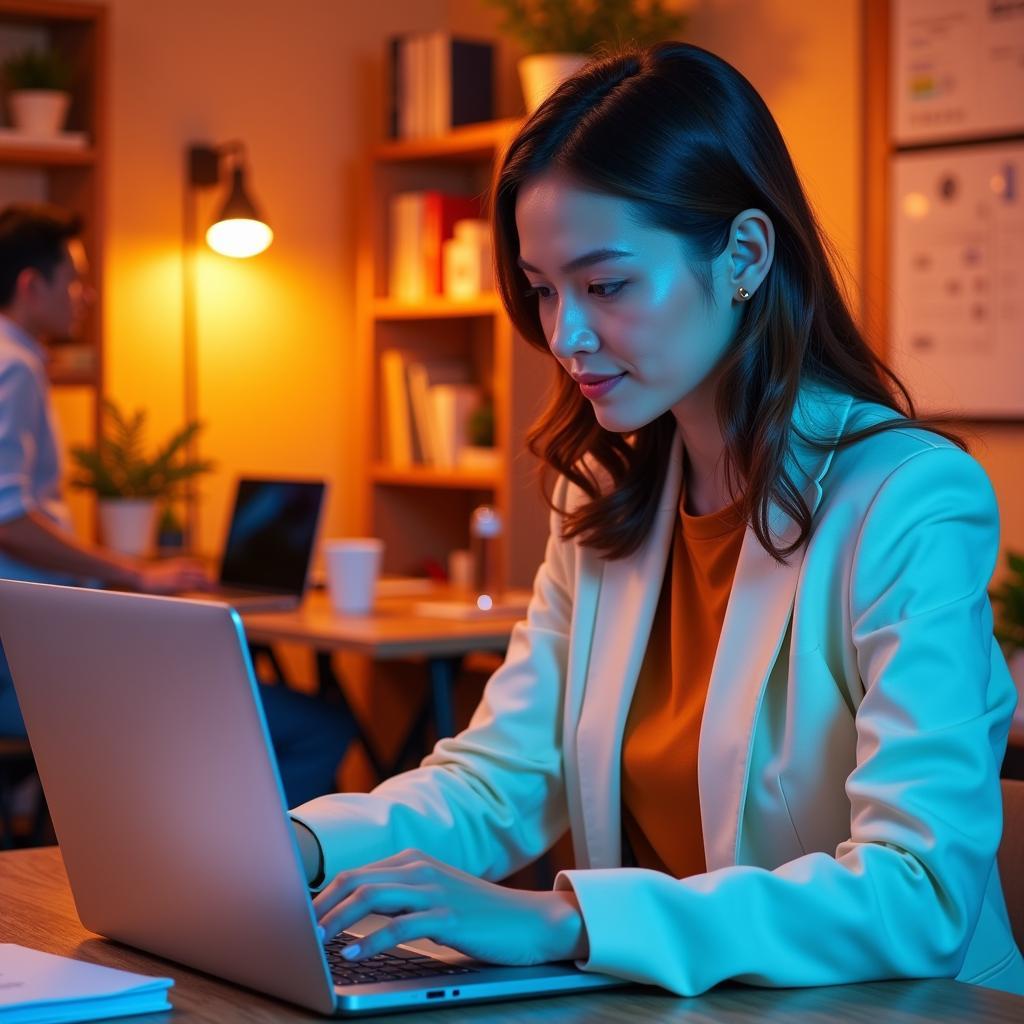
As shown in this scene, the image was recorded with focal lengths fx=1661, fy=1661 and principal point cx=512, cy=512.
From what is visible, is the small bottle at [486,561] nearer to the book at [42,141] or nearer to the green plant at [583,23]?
the green plant at [583,23]

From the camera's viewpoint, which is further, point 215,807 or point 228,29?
point 228,29

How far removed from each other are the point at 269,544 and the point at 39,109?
135cm

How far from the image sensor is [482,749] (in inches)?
62.3

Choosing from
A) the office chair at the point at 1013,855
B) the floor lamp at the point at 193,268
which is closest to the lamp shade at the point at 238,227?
the floor lamp at the point at 193,268

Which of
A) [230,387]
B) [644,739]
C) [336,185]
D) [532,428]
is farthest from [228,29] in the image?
[644,739]

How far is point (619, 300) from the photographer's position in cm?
138

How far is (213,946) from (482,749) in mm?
508

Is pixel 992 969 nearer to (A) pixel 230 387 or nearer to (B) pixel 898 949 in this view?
(B) pixel 898 949

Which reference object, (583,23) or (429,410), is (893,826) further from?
(429,410)

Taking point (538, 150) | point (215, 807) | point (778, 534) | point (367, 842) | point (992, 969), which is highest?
point (538, 150)

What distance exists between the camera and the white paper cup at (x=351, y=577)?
3.49 metres

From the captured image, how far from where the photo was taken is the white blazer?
1139mm

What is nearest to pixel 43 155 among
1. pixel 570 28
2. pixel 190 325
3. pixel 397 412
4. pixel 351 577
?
pixel 190 325

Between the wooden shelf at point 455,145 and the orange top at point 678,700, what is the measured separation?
8.99ft
